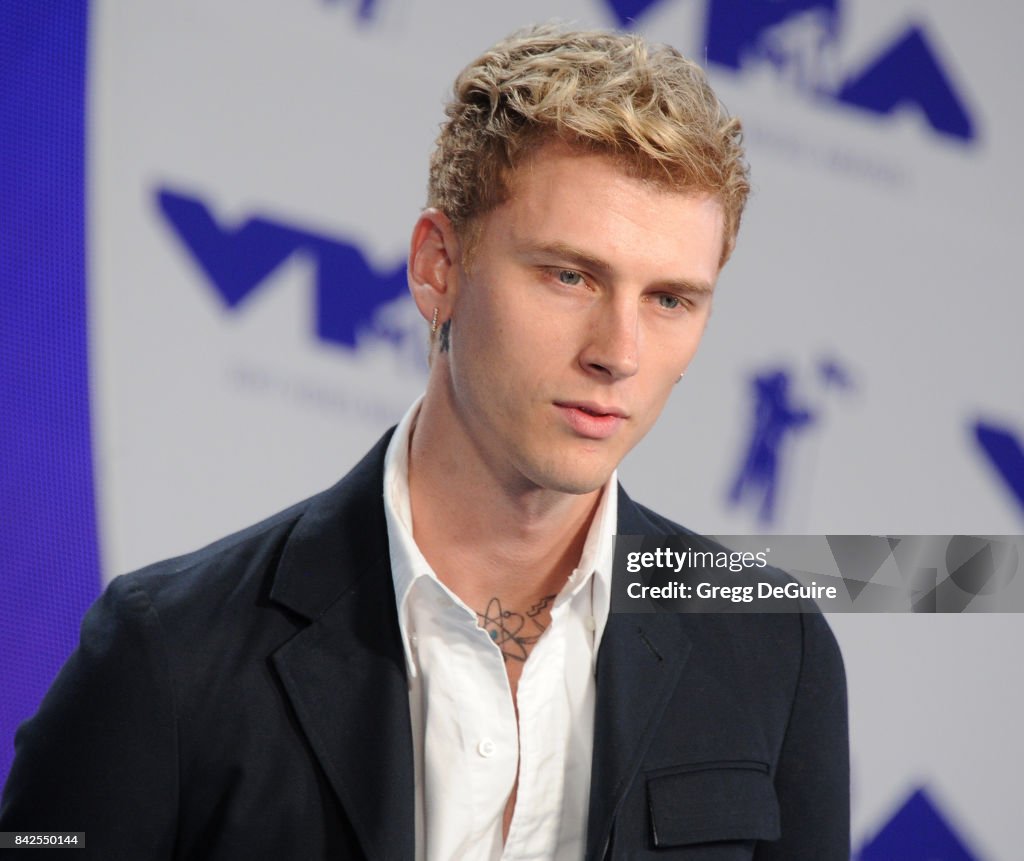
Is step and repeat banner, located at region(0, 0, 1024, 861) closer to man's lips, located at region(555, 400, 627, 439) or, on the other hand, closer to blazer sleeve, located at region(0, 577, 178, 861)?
blazer sleeve, located at region(0, 577, 178, 861)

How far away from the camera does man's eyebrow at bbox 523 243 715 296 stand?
5.42ft

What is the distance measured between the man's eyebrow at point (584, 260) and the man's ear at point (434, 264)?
162 millimetres

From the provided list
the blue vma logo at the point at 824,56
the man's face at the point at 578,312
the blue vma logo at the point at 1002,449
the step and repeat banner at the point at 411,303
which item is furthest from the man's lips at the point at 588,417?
the blue vma logo at the point at 1002,449

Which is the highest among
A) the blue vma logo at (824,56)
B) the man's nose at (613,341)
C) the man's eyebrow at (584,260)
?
the blue vma logo at (824,56)

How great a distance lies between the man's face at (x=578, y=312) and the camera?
166cm

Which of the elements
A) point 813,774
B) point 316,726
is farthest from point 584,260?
point 813,774

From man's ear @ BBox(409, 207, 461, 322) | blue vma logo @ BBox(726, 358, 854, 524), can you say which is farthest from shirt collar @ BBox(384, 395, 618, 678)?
blue vma logo @ BBox(726, 358, 854, 524)

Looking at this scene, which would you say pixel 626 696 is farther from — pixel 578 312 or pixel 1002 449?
pixel 1002 449

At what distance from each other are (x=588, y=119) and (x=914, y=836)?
2387 mm

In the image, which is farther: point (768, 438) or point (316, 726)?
point (768, 438)

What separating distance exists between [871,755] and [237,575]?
2.09 m

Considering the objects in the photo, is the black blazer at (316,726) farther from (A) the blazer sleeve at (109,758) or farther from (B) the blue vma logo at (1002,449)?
(B) the blue vma logo at (1002,449)

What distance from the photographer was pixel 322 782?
5.48 ft

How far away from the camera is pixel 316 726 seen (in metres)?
1.68
